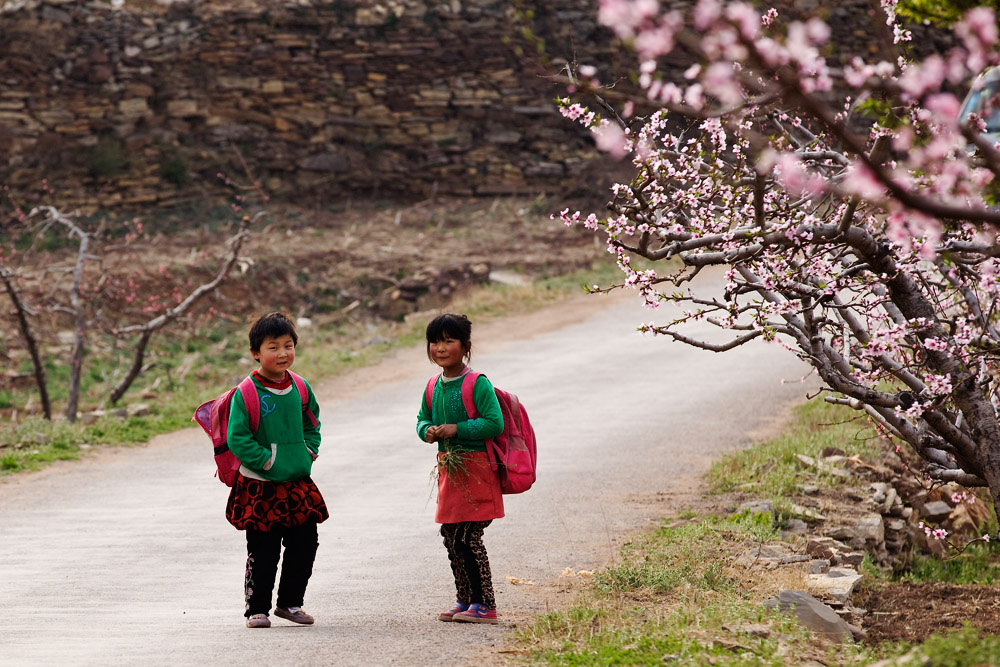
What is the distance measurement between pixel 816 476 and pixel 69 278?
12.8m

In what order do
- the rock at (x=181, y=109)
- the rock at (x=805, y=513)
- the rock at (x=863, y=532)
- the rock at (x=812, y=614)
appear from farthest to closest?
1. the rock at (x=181, y=109)
2. the rock at (x=805, y=513)
3. the rock at (x=863, y=532)
4. the rock at (x=812, y=614)

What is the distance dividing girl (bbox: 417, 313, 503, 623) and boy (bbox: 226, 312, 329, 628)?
0.59m

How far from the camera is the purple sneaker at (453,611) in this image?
530cm

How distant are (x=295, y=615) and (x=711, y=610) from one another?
1.92 m

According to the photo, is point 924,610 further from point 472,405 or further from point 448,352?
point 448,352

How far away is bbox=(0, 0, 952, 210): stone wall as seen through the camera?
2155 centimetres

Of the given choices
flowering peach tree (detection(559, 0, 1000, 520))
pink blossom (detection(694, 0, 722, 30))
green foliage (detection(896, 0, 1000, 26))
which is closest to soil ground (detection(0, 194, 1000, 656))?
flowering peach tree (detection(559, 0, 1000, 520))

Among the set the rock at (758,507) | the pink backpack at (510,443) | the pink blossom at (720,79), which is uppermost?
the pink blossom at (720,79)

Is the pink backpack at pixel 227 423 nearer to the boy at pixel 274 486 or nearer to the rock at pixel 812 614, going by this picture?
the boy at pixel 274 486

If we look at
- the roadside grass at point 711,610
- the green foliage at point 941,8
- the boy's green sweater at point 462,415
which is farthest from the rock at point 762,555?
the green foliage at point 941,8

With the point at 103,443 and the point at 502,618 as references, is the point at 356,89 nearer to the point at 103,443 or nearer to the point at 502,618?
the point at 103,443

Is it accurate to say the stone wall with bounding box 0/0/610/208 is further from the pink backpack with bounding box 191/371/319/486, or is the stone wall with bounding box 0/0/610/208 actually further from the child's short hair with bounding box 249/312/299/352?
the pink backpack with bounding box 191/371/319/486

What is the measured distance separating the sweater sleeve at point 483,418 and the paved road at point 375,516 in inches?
35.1

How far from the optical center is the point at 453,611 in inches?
210
